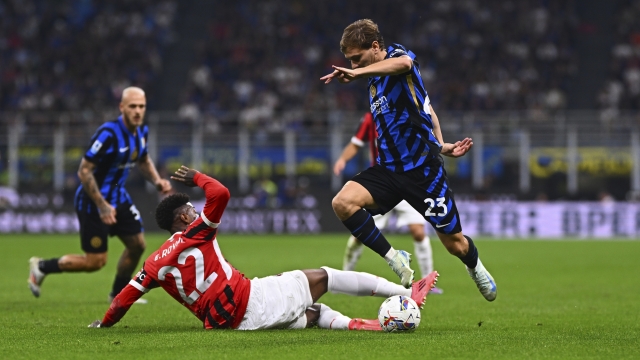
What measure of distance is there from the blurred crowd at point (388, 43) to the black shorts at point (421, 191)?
21.1 m

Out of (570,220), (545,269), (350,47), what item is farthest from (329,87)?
(350,47)

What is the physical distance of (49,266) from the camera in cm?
1048

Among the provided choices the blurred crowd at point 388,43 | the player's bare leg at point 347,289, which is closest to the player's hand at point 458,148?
the player's bare leg at point 347,289

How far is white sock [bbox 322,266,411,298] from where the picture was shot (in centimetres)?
777

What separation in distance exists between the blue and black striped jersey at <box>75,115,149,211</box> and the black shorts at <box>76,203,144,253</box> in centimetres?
8

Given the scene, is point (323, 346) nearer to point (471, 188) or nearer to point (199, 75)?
point (471, 188)

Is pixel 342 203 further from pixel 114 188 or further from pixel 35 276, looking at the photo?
pixel 35 276

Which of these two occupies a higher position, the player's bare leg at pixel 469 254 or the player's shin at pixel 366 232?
the player's shin at pixel 366 232

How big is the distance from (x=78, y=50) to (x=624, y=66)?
18897 millimetres

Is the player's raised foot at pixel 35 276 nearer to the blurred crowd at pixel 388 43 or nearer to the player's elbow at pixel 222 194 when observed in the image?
the player's elbow at pixel 222 194

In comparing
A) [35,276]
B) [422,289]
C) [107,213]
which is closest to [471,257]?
[422,289]

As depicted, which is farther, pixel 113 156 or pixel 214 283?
pixel 113 156

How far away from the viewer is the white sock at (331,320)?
777 cm

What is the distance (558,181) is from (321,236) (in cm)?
659
